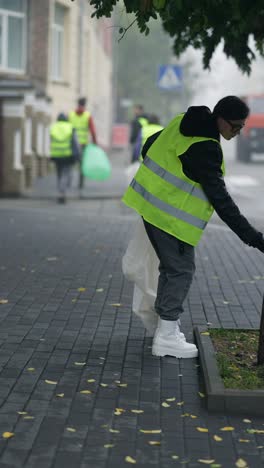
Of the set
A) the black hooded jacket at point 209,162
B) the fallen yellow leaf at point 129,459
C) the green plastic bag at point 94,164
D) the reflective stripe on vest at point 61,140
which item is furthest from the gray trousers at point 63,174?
the fallen yellow leaf at point 129,459

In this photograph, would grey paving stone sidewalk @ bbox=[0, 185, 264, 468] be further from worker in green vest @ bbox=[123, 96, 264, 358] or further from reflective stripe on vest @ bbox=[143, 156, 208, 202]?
reflective stripe on vest @ bbox=[143, 156, 208, 202]

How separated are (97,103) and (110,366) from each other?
37.0 m

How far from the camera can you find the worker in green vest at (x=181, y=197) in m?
5.91

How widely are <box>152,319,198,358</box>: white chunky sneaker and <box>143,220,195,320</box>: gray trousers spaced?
0.20 ft

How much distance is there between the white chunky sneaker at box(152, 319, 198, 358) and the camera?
6.25m

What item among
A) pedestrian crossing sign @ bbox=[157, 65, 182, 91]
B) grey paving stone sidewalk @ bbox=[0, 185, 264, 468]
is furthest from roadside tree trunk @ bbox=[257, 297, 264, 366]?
pedestrian crossing sign @ bbox=[157, 65, 182, 91]

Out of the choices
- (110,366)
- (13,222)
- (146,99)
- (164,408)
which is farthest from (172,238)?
(146,99)

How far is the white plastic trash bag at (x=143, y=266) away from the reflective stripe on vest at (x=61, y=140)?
35.3ft

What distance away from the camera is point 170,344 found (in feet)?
20.5

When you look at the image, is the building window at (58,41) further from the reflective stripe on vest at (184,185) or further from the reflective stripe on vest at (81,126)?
the reflective stripe on vest at (184,185)

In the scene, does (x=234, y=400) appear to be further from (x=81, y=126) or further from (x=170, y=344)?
(x=81, y=126)

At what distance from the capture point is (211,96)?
525ft

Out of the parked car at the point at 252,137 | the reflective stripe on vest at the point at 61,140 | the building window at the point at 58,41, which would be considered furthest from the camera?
the parked car at the point at 252,137

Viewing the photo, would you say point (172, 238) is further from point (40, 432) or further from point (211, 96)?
point (211, 96)
